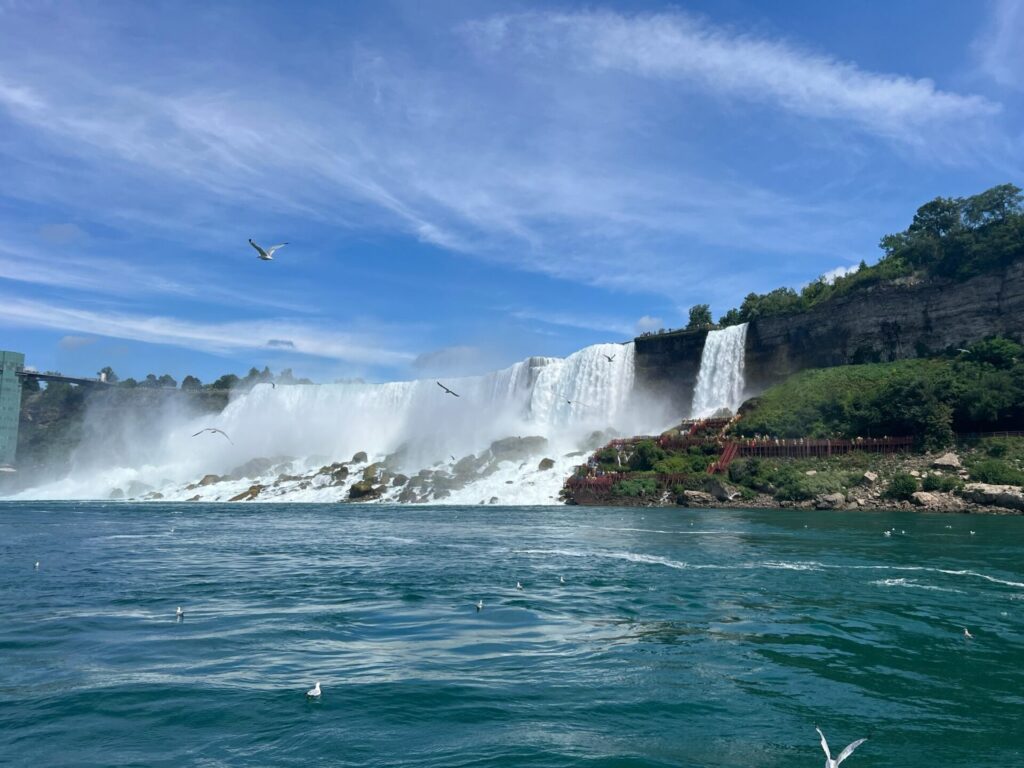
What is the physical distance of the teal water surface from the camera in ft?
20.7

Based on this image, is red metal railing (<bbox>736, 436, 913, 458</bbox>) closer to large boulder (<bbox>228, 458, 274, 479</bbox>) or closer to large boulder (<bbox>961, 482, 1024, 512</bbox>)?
large boulder (<bbox>961, 482, 1024, 512</bbox>)

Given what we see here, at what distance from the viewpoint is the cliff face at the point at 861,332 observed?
4641cm

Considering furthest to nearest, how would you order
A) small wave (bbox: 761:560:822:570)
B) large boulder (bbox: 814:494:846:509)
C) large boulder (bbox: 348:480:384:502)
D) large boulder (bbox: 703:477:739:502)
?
large boulder (bbox: 348:480:384:502) < large boulder (bbox: 703:477:739:502) < large boulder (bbox: 814:494:846:509) < small wave (bbox: 761:560:822:570)

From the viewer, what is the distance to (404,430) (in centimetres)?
6469

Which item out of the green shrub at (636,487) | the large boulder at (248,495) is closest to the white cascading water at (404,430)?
the large boulder at (248,495)

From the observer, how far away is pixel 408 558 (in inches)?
714

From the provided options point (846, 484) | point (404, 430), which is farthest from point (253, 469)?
point (846, 484)

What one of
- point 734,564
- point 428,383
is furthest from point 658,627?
point 428,383

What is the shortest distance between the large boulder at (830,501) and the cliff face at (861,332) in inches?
720

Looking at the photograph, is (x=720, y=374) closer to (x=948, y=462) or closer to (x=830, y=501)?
(x=948, y=462)

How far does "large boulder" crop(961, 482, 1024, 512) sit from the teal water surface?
15.2 metres

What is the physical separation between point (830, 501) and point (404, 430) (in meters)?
37.5

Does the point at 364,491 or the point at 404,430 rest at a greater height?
the point at 404,430

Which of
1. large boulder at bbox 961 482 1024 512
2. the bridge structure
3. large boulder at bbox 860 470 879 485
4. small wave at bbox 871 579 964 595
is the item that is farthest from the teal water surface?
the bridge structure
